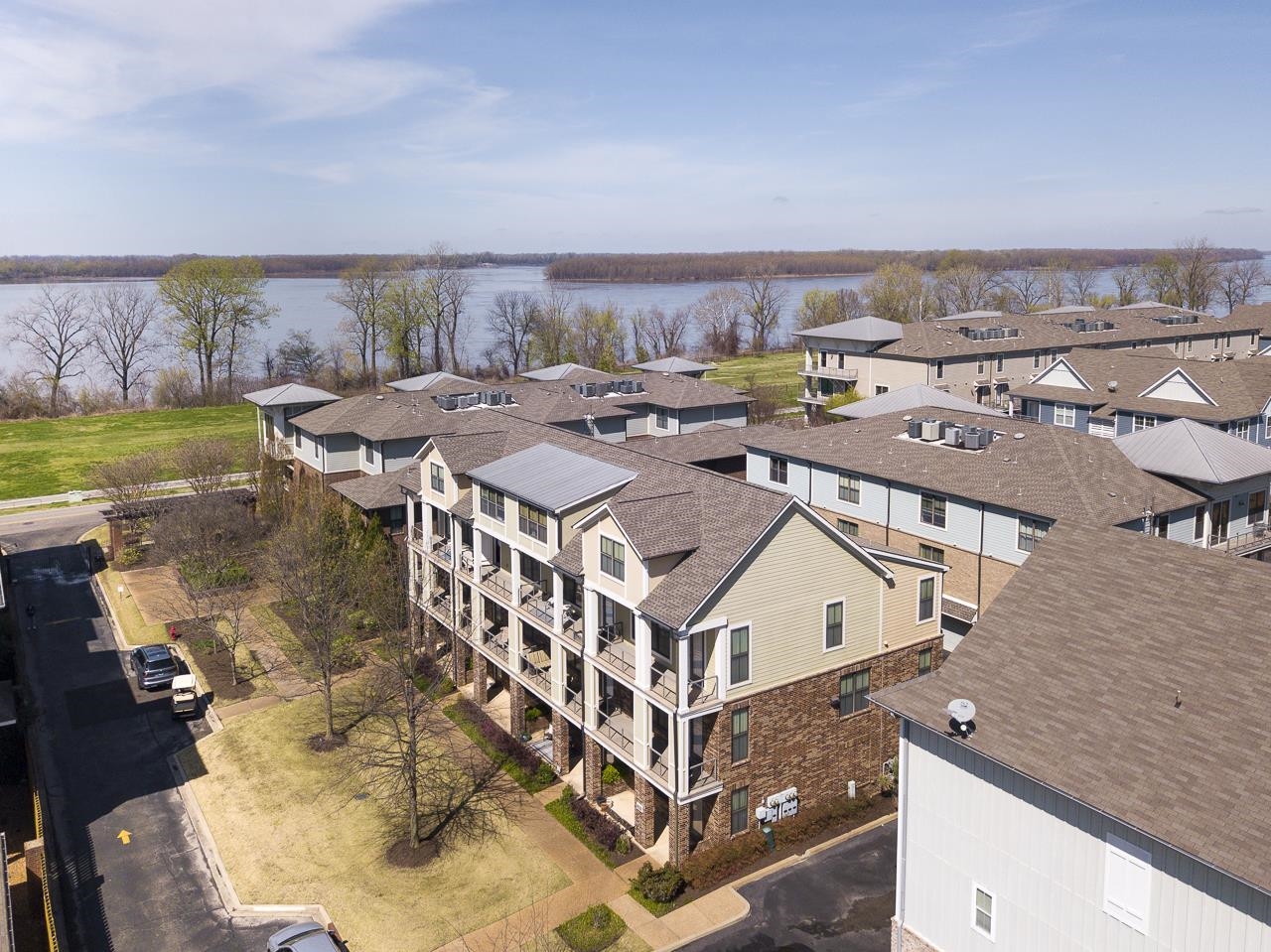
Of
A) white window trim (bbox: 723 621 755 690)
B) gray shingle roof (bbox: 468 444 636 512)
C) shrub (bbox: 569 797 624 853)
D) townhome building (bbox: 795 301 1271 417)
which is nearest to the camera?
white window trim (bbox: 723 621 755 690)

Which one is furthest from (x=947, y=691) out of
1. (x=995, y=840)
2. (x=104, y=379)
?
(x=104, y=379)

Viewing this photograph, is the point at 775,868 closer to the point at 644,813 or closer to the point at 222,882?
the point at 644,813

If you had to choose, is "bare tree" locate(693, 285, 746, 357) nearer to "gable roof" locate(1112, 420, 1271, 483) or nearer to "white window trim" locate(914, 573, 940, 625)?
"gable roof" locate(1112, 420, 1271, 483)

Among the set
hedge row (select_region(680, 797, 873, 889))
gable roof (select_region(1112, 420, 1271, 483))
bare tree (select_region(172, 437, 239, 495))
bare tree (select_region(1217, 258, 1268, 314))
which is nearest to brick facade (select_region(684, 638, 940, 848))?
hedge row (select_region(680, 797, 873, 889))

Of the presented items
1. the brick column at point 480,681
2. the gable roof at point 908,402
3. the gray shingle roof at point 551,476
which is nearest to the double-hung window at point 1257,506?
the gable roof at point 908,402

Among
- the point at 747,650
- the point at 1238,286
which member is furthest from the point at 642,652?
the point at 1238,286

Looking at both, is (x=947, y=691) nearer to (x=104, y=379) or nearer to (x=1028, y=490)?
(x=1028, y=490)
